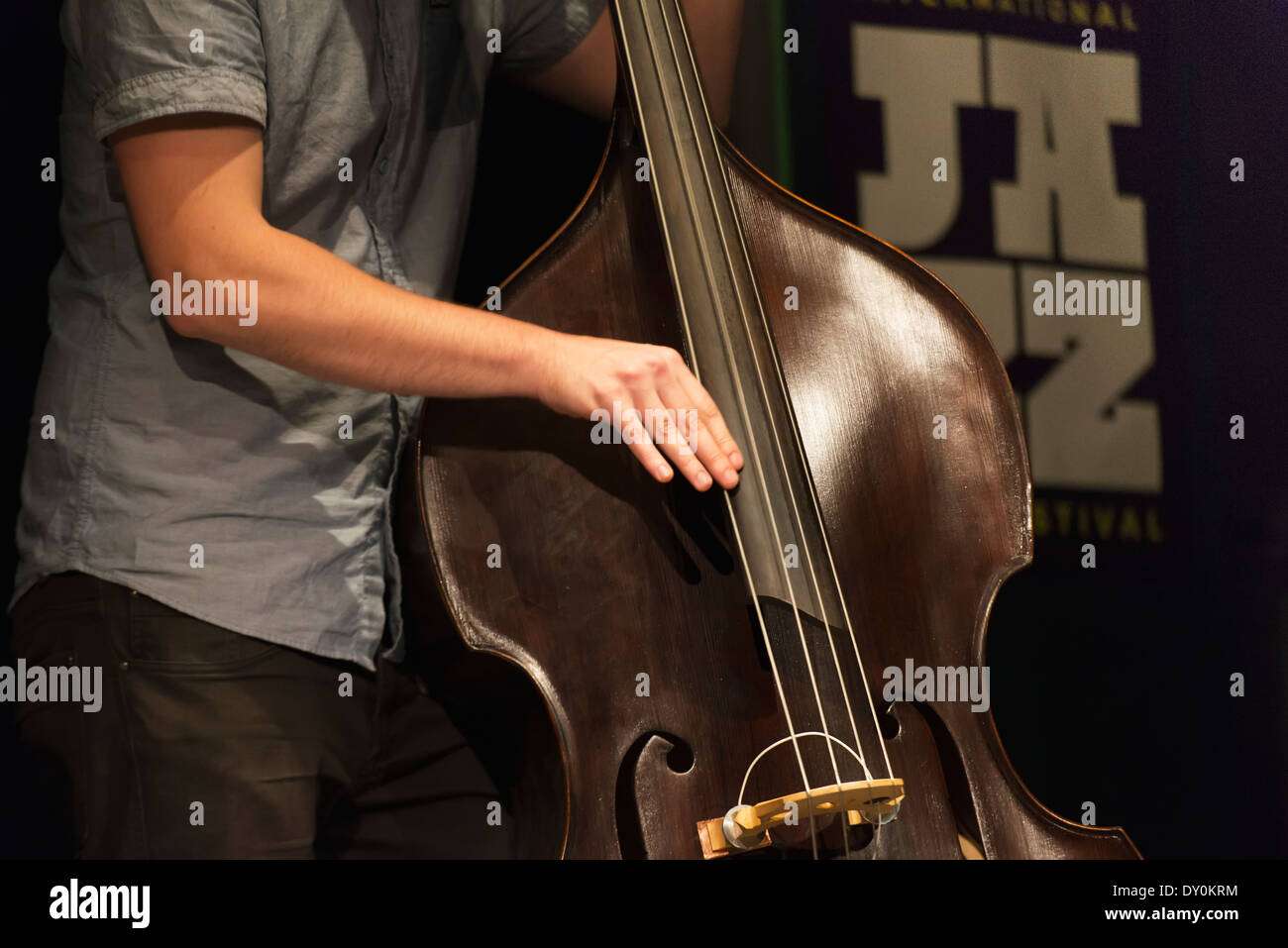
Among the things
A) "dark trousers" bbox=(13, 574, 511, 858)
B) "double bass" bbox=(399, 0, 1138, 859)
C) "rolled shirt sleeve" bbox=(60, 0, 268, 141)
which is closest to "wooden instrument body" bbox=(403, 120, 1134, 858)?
"double bass" bbox=(399, 0, 1138, 859)

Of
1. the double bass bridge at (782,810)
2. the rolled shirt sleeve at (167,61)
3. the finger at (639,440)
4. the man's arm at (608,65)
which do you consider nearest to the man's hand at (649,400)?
the finger at (639,440)

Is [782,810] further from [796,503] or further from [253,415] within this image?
[253,415]

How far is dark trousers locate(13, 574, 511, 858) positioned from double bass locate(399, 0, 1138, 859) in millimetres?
147

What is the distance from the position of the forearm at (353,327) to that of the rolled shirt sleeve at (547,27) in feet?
1.58

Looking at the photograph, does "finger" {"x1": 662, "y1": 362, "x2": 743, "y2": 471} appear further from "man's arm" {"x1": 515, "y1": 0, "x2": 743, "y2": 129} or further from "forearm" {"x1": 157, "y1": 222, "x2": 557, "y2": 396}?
"man's arm" {"x1": 515, "y1": 0, "x2": 743, "y2": 129}

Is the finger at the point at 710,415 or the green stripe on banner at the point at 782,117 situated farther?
the green stripe on banner at the point at 782,117

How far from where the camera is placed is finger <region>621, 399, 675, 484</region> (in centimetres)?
95

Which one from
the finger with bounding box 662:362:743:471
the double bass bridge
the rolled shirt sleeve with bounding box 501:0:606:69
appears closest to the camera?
the double bass bridge

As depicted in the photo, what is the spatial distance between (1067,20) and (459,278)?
0.85m

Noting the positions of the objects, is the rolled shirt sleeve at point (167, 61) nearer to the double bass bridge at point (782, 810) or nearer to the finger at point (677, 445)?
the finger at point (677, 445)

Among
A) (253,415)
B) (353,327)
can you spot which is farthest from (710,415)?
(253,415)

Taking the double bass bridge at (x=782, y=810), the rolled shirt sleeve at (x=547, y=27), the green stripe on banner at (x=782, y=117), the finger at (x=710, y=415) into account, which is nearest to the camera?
the double bass bridge at (x=782, y=810)

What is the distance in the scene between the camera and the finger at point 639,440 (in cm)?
95
